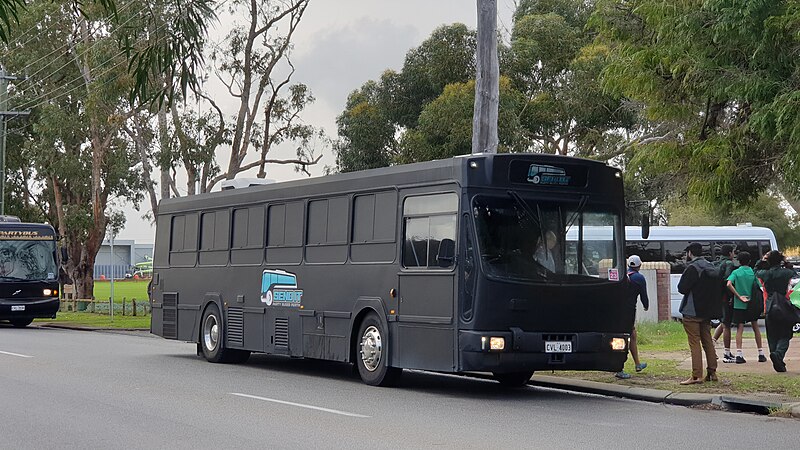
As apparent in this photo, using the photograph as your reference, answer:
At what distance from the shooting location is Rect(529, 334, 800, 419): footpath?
14.8m

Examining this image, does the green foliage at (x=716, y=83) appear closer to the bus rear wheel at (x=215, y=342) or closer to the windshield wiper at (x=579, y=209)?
the windshield wiper at (x=579, y=209)

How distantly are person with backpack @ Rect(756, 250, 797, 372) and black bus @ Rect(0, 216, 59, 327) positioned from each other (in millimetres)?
23957

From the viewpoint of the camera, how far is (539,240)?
1584 cm

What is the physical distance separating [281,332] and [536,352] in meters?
5.41

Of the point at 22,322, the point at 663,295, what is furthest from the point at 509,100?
the point at 22,322

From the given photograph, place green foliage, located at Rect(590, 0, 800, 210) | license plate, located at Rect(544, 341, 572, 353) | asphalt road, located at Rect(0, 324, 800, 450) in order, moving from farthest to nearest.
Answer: license plate, located at Rect(544, 341, 572, 353), green foliage, located at Rect(590, 0, 800, 210), asphalt road, located at Rect(0, 324, 800, 450)

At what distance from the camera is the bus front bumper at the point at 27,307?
3609cm

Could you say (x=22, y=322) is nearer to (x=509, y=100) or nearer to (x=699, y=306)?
(x=509, y=100)

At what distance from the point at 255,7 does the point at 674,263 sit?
1558 centimetres

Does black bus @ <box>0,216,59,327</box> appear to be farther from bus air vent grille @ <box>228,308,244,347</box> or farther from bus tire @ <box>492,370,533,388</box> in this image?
bus tire @ <box>492,370,533,388</box>

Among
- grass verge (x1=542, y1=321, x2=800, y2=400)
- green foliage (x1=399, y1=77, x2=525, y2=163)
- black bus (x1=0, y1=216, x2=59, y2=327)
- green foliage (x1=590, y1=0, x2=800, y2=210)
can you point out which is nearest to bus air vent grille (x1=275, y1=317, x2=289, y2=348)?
grass verge (x1=542, y1=321, x2=800, y2=400)

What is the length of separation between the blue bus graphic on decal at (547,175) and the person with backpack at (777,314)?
12.9ft

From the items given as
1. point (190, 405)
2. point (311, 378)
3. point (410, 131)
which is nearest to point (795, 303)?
point (311, 378)

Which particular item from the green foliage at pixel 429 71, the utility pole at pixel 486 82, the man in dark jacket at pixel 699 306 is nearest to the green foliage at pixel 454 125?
the green foliage at pixel 429 71
